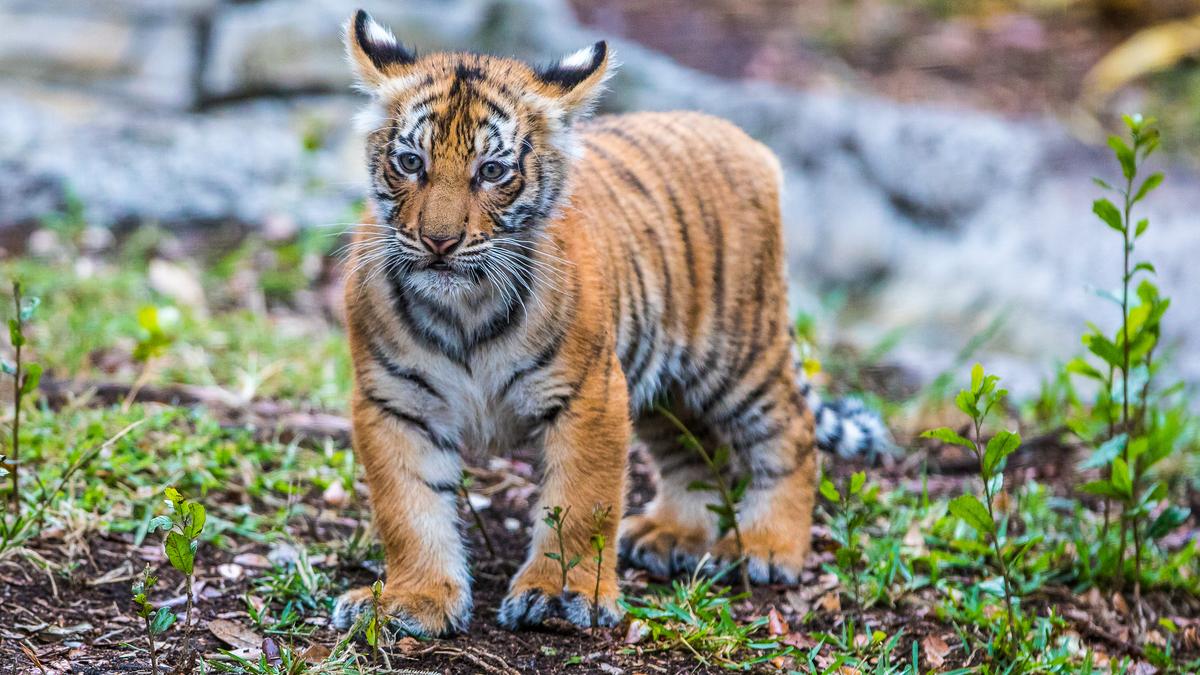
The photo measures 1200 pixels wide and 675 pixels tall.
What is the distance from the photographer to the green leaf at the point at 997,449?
3.09m

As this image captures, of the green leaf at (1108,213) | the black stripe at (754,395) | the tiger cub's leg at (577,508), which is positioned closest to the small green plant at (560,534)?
the tiger cub's leg at (577,508)

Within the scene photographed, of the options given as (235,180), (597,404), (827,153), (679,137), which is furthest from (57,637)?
(827,153)

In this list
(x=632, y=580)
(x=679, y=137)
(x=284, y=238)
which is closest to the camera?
(x=632, y=580)

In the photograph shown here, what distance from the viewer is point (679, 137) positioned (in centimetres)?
459

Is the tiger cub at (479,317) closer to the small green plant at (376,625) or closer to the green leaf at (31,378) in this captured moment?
the small green plant at (376,625)

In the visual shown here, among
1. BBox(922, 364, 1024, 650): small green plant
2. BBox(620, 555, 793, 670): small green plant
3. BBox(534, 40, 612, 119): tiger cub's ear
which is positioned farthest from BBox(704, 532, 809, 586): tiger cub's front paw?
BBox(534, 40, 612, 119): tiger cub's ear

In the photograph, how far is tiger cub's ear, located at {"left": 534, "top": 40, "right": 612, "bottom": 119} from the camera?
11.8 feet

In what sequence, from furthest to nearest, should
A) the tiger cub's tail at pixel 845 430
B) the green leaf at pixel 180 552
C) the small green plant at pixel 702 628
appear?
the tiger cub's tail at pixel 845 430
the small green plant at pixel 702 628
the green leaf at pixel 180 552

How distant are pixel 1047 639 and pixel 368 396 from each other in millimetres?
2094

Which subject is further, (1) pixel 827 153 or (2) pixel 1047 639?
(1) pixel 827 153

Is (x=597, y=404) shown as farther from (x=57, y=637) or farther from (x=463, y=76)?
(x=57, y=637)

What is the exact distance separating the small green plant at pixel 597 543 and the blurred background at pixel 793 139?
3.20 meters

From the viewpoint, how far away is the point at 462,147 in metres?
3.31

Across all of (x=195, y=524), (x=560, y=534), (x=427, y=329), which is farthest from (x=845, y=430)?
(x=195, y=524)
